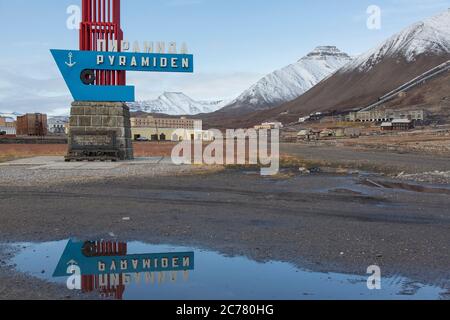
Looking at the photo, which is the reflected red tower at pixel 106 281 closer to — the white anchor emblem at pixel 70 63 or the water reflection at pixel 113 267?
the water reflection at pixel 113 267

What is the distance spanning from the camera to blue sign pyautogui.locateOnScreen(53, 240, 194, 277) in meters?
7.45

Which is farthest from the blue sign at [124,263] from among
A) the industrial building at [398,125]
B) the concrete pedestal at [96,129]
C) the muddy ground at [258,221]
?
the industrial building at [398,125]

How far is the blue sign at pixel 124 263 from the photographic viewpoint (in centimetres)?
745

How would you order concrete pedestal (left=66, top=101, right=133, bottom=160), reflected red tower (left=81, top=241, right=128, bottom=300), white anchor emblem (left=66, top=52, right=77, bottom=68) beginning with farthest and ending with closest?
1. concrete pedestal (left=66, top=101, right=133, bottom=160)
2. white anchor emblem (left=66, top=52, right=77, bottom=68)
3. reflected red tower (left=81, top=241, right=128, bottom=300)

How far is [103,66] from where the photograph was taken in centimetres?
3112

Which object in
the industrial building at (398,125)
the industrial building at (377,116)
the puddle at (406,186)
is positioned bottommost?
the puddle at (406,186)

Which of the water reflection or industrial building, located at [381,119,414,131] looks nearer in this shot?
the water reflection

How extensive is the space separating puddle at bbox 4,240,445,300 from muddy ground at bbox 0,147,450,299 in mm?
368

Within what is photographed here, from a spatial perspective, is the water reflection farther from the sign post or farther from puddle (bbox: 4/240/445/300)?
the sign post

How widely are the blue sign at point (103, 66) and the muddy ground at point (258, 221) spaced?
509 inches

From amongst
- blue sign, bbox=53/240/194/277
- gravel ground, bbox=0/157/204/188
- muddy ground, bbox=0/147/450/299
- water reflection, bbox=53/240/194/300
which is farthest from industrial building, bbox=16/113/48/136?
blue sign, bbox=53/240/194/277

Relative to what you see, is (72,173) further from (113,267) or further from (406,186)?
(113,267)
